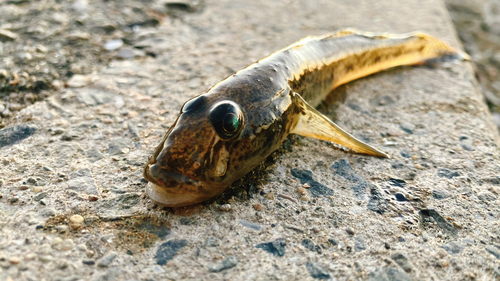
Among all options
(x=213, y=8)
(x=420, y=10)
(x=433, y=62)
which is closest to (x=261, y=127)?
(x=433, y=62)

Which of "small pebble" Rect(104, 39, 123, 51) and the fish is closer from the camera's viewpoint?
the fish

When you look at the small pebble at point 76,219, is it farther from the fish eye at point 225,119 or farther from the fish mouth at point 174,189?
the fish eye at point 225,119

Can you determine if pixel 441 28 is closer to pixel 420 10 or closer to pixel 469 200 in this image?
pixel 420 10

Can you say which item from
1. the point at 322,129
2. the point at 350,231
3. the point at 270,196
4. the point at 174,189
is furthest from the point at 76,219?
the point at 322,129

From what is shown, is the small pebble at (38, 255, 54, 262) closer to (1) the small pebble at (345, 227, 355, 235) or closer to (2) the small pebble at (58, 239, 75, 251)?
(2) the small pebble at (58, 239, 75, 251)

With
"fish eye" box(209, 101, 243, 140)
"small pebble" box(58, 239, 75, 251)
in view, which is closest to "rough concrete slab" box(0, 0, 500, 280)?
"small pebble" box(58, 239, 75, 251)

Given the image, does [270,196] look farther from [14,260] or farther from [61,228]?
[14,260]
